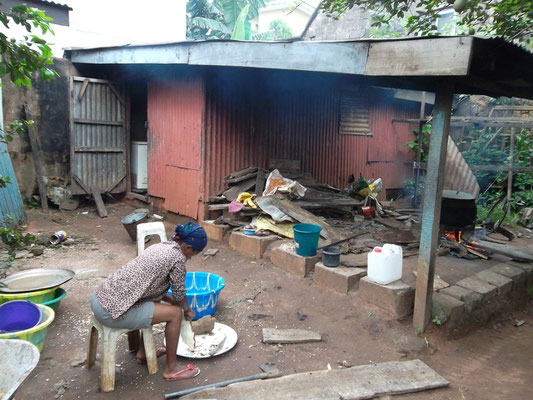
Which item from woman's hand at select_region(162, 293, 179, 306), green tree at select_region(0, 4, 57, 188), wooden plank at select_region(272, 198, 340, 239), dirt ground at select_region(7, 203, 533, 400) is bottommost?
dirt ground at select_region(7, 203, 533, 400)

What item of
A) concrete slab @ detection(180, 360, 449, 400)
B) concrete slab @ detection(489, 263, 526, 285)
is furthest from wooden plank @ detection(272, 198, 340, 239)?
concrete slab @ detection(180, 360, 449, 400)

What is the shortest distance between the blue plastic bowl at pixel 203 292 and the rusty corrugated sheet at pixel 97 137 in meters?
5.86

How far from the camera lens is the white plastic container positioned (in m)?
4.69

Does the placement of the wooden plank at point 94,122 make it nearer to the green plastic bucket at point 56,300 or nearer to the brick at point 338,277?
the green plastic bucket at point 56,300

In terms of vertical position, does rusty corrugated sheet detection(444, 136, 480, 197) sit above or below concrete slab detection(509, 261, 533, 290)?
above

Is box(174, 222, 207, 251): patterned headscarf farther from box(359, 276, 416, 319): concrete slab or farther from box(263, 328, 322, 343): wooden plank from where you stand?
box(359, 276, 416, 319): concrete slab

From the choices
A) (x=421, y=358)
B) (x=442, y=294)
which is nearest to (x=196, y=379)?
(x=421, y=358)

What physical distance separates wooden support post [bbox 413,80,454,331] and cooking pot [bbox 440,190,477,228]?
258cm

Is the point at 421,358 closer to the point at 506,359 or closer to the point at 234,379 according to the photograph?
the point at 506,359

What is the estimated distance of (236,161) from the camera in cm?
816

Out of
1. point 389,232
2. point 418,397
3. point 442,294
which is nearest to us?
point 418,397

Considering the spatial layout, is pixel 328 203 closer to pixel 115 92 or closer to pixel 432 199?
pixel 432 199

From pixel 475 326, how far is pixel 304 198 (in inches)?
145

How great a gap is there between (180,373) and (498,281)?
4503 millimetres
